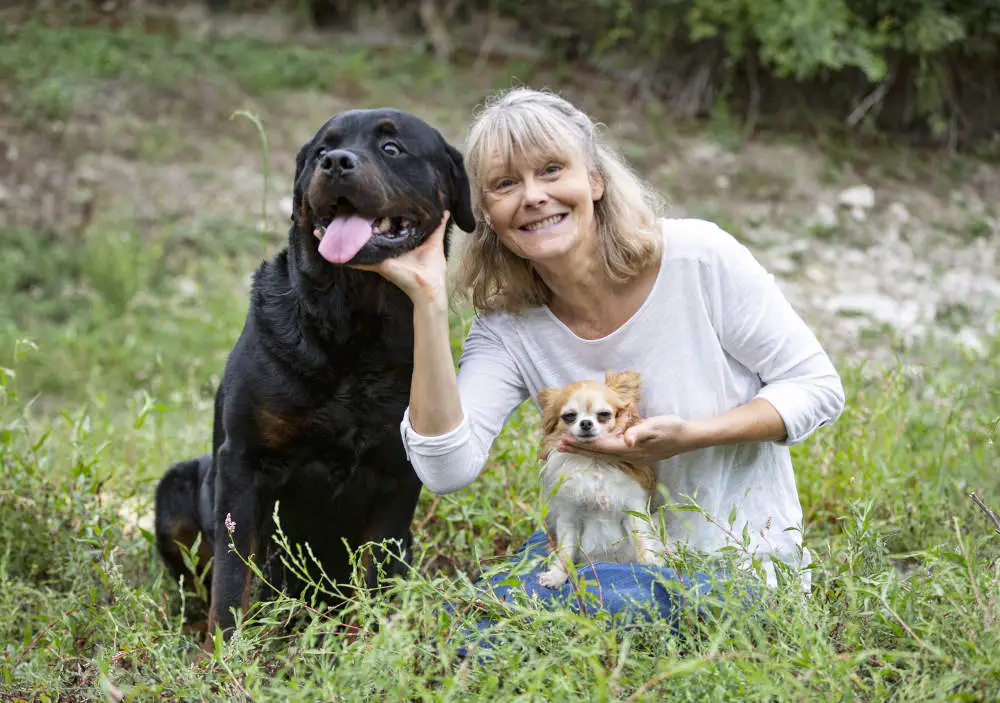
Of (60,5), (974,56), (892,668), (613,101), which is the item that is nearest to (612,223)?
(892,668)

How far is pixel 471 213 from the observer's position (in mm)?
2906

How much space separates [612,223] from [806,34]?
A: 551 cm

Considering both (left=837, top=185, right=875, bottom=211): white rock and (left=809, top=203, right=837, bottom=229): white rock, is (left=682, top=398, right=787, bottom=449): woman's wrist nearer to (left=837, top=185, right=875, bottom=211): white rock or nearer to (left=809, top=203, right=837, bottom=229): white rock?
(left=809, top=203, right=837, bottom=229): white rock

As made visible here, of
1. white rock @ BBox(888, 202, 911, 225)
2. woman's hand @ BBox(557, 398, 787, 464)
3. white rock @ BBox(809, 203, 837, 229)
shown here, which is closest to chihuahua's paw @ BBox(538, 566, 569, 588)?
woman's hand @ BBox(557, 398, 787, 464)

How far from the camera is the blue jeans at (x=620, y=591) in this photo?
→ 2.19 metres

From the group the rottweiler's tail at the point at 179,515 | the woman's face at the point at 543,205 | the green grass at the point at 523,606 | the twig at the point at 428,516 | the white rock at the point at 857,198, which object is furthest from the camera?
the white rock at the point at 857,198

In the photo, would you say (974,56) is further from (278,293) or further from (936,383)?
(278,293)

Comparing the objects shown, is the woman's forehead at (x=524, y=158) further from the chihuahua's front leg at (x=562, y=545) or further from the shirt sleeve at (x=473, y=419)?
the chihuahua's front leg at (x=562, y=545)

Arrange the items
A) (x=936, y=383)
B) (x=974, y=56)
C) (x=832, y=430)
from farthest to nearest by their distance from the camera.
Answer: (x=974, y=56), (x=936, y=383), (x=832, y=430)

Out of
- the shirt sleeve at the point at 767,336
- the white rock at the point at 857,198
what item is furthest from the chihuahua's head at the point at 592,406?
the white rock at the point at 857,198

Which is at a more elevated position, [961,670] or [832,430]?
[961,670]

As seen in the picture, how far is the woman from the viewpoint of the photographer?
8.54 ft

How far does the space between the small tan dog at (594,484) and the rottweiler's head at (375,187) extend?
0.60 metres

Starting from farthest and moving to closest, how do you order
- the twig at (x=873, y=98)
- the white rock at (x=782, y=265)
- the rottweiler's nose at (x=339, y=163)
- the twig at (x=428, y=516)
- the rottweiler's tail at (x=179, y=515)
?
the twig at (x=873, y=98)
the white rock at (x=782, y=265)
the twig at (x=428, y=516)
the rottweiler's tail at (x=179, y=515)
the rottweiler's nose at (x=339, y=163)
